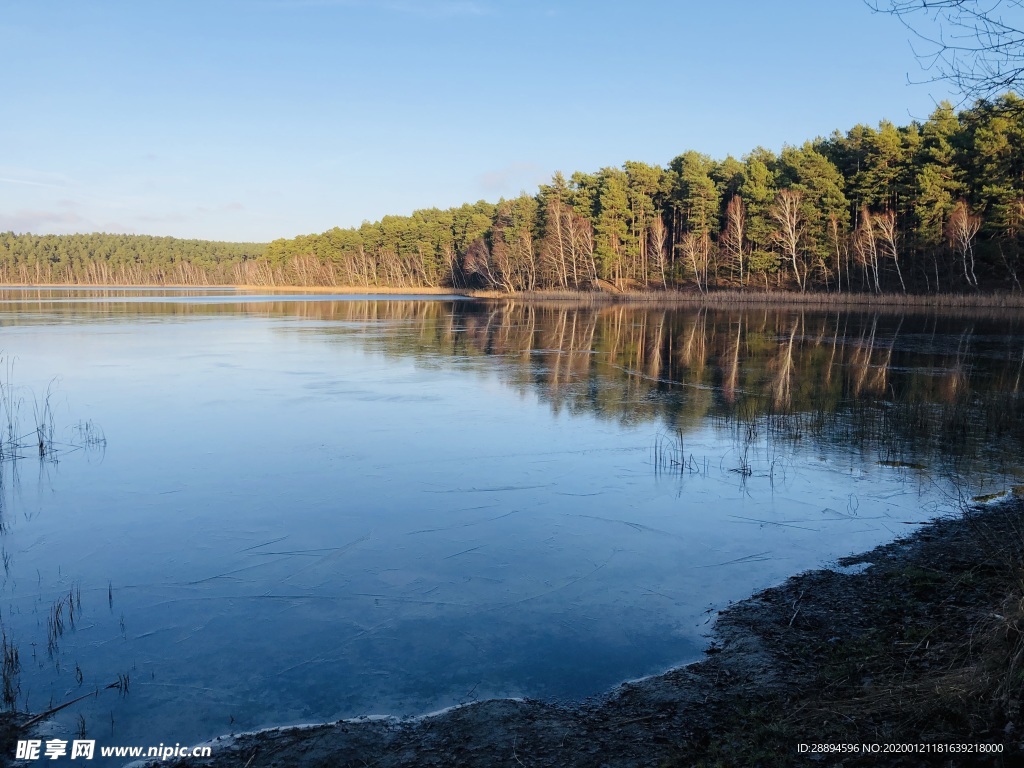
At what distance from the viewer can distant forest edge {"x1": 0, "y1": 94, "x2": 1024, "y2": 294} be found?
46.1m

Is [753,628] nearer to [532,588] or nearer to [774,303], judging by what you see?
[532,588]

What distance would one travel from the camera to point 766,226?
58500 mm

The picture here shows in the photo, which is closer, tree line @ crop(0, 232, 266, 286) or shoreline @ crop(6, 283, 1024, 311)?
shoreline @ crop(6, 283, 1024, 311)

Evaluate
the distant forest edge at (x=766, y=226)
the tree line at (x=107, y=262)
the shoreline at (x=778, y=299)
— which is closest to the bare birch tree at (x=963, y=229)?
the distant forest edge at (x=766, y=226)

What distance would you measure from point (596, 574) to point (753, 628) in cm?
166

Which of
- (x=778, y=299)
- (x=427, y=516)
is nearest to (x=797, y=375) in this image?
(x=427, y=516)

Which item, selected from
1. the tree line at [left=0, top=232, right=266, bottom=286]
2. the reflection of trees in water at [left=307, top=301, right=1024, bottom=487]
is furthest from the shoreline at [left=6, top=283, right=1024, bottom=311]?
the tree line at [left=0, top=232, right=266, bottom=286]

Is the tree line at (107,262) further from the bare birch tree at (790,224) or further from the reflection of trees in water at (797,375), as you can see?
the reflection of trees in water at (797,375)

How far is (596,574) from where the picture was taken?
6766 mm

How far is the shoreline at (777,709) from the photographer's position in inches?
143

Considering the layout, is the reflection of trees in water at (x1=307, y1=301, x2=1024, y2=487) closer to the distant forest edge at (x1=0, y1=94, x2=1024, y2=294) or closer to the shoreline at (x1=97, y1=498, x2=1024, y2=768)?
the shoreline at (x1=97, y1=498, x2=1024, y2=768)

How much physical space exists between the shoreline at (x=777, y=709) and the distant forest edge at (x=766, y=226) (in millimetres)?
20712

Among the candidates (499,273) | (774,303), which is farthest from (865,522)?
(499,273)

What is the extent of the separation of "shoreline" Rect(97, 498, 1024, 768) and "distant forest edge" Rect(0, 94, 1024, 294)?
20.7 meters
